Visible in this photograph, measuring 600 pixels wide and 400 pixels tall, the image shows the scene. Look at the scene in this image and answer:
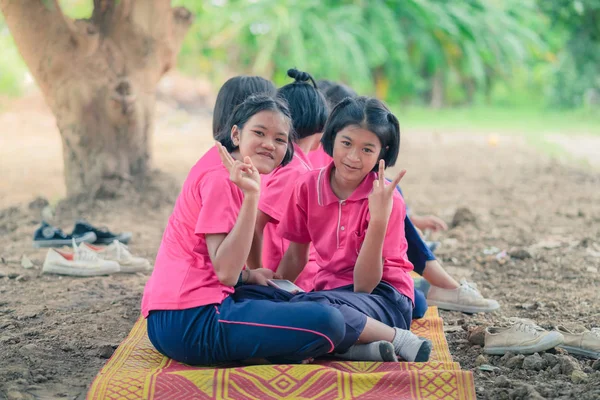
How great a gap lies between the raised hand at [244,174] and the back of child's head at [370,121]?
0.61 meters

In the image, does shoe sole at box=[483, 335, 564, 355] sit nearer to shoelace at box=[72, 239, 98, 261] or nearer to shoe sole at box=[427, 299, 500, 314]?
shoe sole at box=[427, 299, 500, 314]

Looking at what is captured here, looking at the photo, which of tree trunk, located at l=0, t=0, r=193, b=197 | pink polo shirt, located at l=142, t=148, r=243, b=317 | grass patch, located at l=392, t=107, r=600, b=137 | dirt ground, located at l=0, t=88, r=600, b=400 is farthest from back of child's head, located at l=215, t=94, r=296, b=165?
grass patch, located at l=392, t=107, r=600, b=137

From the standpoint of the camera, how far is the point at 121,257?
493 cm

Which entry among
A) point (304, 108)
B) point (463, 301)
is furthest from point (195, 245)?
point (463, 301)

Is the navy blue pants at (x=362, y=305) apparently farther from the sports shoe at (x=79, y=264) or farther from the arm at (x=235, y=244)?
the sports shoe at (x=79, y=264)

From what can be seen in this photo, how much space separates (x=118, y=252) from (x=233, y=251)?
2246 millimetres

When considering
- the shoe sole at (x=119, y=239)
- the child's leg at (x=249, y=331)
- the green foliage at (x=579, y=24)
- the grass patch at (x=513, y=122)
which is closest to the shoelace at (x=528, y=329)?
the child's leg at (x=249, y=331)

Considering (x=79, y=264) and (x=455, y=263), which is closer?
(x=79, y=264)

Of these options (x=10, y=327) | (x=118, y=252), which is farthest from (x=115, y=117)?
(x=10, y=327)

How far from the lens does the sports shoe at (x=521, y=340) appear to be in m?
3.22

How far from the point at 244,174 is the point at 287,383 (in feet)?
2.58

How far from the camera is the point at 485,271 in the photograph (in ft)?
16.5

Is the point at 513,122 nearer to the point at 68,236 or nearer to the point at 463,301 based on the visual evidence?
the point at 68,236

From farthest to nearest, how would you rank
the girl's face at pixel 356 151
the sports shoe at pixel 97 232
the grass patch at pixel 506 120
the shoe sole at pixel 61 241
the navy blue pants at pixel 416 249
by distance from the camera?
the grass patch at pixel 506 120 < the sports shoe at pixel 97 232 < the shoe sole at pixel 61 241 < the navy blue pants at pixel 416 249 < the girl's face at pixel 356 151
